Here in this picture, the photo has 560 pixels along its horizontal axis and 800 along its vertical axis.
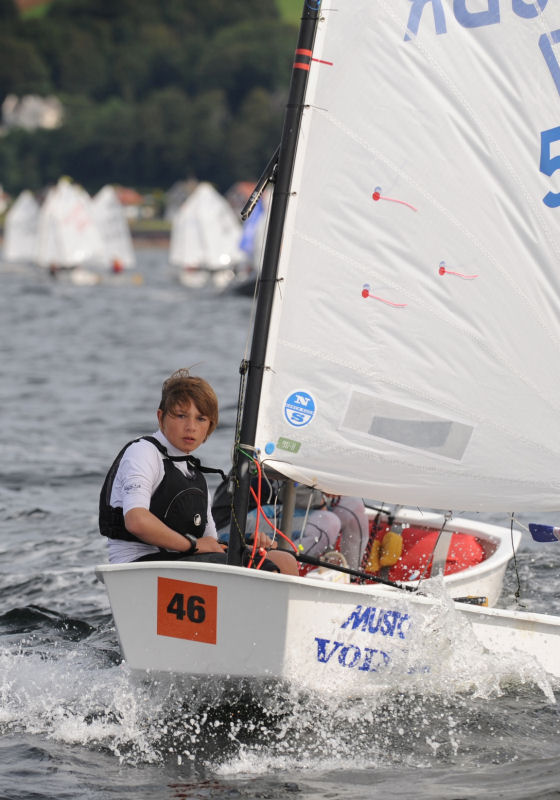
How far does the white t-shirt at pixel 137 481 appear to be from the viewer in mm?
4312

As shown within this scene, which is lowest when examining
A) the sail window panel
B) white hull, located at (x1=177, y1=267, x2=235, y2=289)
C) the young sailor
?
white hull, located at (x1=177, y1=267, x2=235, y2=289)

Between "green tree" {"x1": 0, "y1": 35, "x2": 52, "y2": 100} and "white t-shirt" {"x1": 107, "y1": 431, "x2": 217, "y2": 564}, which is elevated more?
"green tree" {"x1": 0, "y1": 35, "x2": 52, "y2": 100}

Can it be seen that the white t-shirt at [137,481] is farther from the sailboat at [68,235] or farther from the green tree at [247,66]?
the green tree at [247,66]

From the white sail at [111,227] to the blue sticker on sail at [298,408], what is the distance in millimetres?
42605

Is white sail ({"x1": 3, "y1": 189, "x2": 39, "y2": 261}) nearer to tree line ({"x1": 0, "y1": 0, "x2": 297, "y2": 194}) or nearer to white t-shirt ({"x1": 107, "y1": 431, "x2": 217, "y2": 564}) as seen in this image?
white t-shirt ({"x1": 107, "y1": 431, "x2": 217, "y2": 564})

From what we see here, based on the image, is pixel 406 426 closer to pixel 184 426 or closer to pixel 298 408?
pixel 298 408

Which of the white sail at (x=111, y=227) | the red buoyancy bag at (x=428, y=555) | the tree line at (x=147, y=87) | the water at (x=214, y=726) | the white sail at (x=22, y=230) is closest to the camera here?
the water at (x=214, y=726)

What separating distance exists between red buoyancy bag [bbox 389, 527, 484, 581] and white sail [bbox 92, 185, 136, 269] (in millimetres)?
41068

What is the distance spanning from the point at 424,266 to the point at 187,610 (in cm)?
155

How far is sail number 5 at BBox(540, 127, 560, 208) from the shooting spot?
466 centimetres

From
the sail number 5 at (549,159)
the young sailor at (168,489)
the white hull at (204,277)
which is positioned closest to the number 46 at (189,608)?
the young sailor at (168,489)

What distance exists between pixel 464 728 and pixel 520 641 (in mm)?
422

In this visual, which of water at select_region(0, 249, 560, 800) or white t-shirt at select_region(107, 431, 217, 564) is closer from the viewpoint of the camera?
water at select_region(0, 249, 560, 800)

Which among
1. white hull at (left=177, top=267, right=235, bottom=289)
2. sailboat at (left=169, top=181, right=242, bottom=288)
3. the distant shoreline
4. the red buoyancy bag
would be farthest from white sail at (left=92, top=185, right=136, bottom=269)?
the red buoyancy bag
